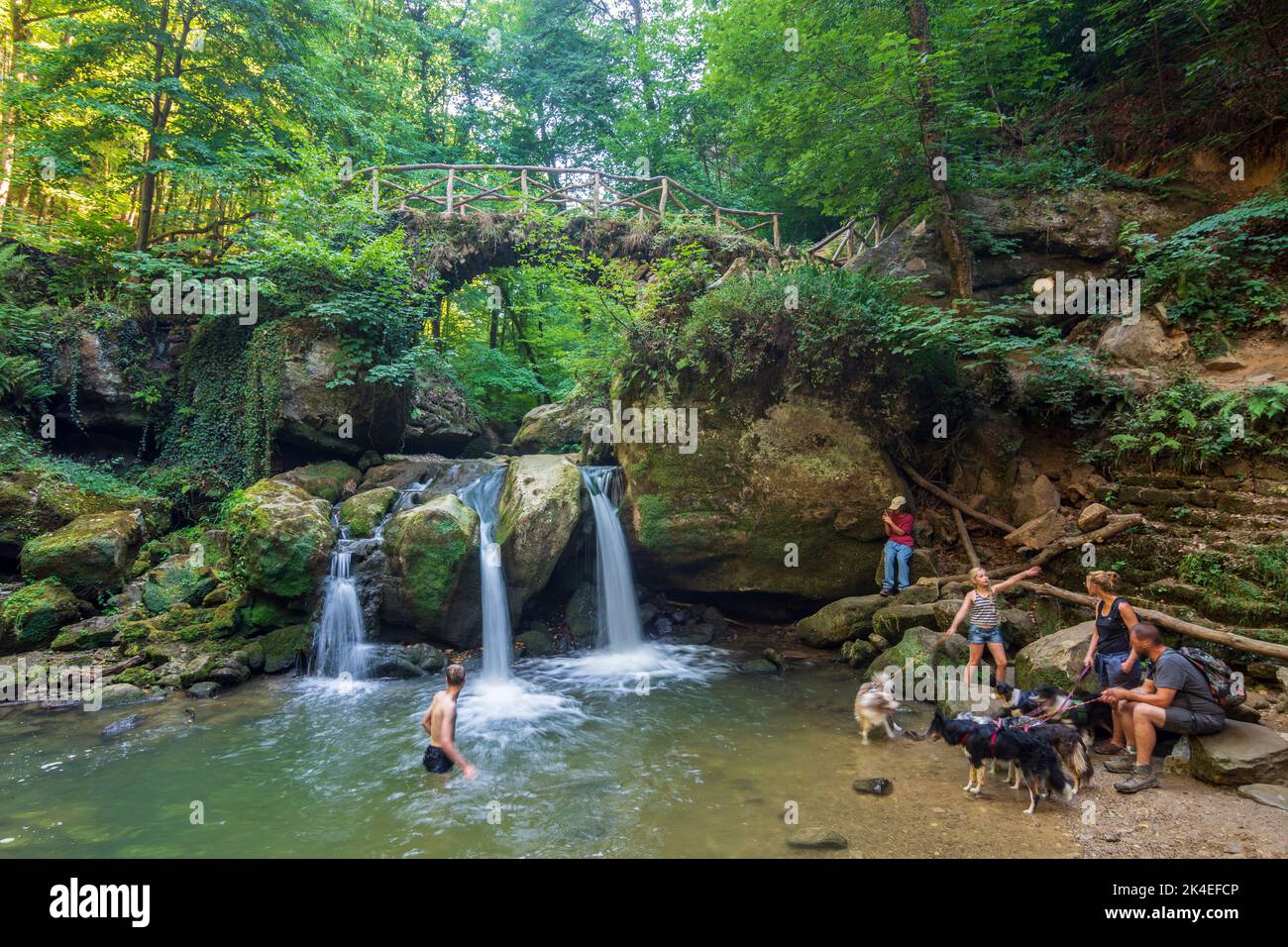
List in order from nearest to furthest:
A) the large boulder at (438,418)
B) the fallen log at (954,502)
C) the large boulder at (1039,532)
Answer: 1. the large boulder at (1039,532)
2. the fallen log at (954,502)
3. the large boulder at (438,418)

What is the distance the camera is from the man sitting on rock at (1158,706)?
4496mm

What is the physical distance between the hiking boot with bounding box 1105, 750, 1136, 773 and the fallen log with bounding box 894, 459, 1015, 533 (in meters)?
4.81

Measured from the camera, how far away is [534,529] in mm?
9711

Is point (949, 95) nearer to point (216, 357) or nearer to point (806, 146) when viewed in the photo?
point (806, 146)

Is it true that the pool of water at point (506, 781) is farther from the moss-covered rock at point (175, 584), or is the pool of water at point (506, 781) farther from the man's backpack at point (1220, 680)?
the moss-covered rock at point (175, 584)

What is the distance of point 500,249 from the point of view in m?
15.2

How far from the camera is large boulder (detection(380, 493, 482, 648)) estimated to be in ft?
30.0

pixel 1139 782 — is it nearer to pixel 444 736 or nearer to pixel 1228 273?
pixel 444 736

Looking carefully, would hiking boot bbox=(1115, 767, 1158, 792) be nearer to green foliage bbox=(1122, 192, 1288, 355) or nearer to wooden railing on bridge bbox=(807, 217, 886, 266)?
green foliage bbox=(1122, 192, 1288, 355)

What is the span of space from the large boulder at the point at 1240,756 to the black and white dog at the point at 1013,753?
1.08m

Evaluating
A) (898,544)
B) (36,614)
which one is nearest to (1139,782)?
(898,544)

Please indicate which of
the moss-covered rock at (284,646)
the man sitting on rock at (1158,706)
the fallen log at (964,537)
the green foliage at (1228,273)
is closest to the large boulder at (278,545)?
the moss-covered rock at (284,646)

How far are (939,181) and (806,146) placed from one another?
267 centimetres
